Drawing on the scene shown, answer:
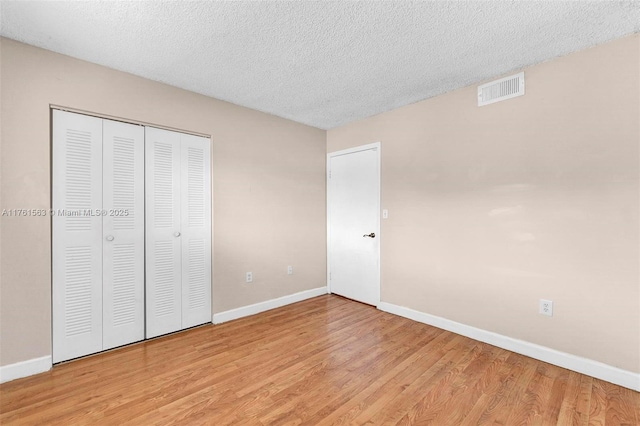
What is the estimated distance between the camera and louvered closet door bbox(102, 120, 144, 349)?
2.51 meters

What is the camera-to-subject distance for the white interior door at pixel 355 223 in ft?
12.2

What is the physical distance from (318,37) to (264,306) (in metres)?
2.96

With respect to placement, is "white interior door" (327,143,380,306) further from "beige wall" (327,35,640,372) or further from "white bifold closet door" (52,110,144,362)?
"white bifold closet door" (52,110,144,362)

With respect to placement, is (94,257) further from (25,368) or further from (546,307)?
(546,307)

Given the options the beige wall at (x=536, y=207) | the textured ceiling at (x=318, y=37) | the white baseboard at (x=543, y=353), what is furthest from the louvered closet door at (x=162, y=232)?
the white baseboard at (x=543, y=353)

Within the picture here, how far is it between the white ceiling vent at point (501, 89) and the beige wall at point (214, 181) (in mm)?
2227

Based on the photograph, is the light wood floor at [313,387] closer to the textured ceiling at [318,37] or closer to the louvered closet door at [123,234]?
the louvered closet door at [123,234]

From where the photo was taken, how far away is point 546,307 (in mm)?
2355

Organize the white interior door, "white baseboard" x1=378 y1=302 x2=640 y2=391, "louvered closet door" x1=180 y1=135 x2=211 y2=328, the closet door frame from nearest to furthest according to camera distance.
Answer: "white baseboard" x1=378 y1=302 x2=640 y2=391 → the closet door frame → "louvered closet door" x1=180 y1=135 x2=211 y2=328 → the white interior door

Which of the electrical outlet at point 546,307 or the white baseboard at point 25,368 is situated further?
the electrical outlet at point 546,307

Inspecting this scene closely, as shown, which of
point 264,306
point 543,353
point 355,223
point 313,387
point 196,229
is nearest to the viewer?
point 313,387

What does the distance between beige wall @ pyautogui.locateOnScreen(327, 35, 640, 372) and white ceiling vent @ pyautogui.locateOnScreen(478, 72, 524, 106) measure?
61 millimetres

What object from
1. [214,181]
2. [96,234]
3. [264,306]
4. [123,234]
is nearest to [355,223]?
[264,306]

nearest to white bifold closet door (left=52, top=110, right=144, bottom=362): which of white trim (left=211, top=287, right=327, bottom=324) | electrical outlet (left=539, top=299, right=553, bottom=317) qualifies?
white trim (left=211, top=287, right=327, bottom=324)
